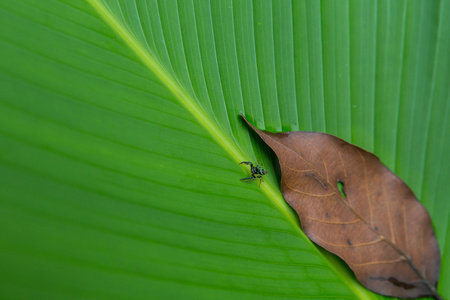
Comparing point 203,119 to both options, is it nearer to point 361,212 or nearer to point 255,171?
point 255,171

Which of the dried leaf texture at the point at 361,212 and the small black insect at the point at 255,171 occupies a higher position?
the small black insect at the point at 255,171

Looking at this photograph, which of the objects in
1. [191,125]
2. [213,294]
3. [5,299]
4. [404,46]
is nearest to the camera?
[5,299]

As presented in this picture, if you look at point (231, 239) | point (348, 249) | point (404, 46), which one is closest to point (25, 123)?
point (231, 239)

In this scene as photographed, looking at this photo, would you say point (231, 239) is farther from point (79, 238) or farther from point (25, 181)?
point (25, 181)

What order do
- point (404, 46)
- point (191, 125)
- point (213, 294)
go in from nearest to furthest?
point (213, 294) < point (191, 125) < point (404, 46)

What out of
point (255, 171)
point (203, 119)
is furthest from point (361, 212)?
point (203, 119)

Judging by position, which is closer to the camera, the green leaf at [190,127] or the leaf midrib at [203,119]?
the green leaf at [190,127]

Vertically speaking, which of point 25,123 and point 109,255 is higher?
point 25,123
